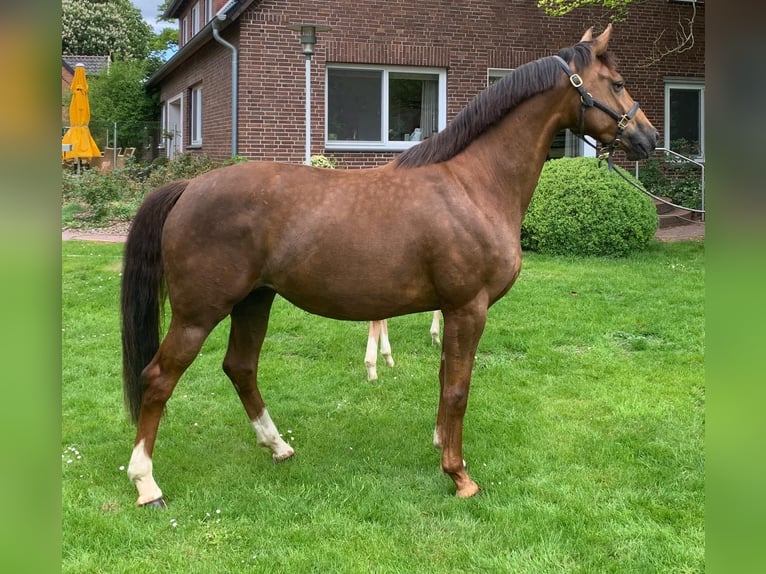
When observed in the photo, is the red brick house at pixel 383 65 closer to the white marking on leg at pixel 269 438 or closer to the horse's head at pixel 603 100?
the white marking on leg at pixel 269 438

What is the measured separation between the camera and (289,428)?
4453 millimetres

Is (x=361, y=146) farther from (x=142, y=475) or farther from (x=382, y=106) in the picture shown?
(x=142, y=475)

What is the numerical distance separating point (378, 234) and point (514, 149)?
34.1 inches

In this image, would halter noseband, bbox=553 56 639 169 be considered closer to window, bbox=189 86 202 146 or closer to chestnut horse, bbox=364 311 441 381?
chestnut horse, bbox=364 311 441 381

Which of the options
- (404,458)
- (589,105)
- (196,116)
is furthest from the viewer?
(196,116)

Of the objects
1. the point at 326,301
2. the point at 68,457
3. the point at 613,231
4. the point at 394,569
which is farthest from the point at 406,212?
the point at 613,231

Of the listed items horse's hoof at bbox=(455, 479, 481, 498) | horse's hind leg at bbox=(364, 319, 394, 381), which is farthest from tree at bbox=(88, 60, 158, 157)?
horse's hoof at bbox=(455, 479, 481, 498)

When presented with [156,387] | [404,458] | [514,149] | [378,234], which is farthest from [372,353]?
[514,149]

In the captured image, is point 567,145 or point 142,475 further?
point 567,145

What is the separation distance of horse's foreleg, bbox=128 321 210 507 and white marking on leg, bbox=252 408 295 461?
2.27 ft

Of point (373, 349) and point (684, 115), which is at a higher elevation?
point (684, 115)

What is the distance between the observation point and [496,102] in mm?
3492
